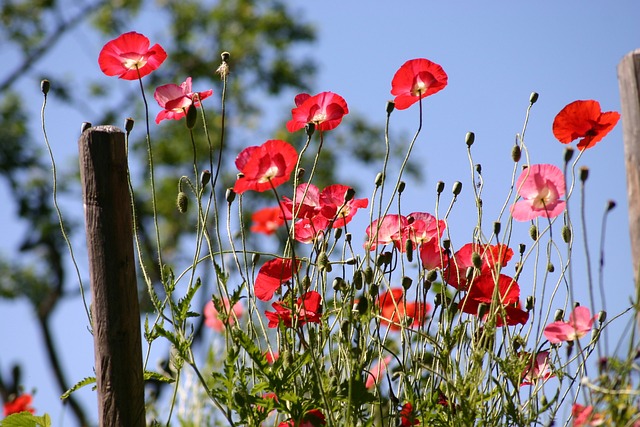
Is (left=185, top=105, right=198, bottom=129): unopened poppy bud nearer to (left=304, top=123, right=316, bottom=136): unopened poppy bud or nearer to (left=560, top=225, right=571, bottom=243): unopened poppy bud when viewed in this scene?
(left=304, top=123, right=316, bottom=136): unopened poppy bud

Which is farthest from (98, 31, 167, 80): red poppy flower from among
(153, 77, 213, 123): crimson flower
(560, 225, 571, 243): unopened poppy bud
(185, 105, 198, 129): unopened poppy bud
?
(560, 225, 571, 243): unopened poppy bud

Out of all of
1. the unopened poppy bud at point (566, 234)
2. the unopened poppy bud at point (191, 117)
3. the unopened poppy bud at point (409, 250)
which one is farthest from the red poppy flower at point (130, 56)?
the unopened poppy bud at point (566, 234)

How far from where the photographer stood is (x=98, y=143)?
166 cm

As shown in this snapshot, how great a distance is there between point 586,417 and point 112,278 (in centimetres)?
84

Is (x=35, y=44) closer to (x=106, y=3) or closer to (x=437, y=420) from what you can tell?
(x=106, y=3)

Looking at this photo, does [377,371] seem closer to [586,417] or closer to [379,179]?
[379,179]

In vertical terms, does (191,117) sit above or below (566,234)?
above

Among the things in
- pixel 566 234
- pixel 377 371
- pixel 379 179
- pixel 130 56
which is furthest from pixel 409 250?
pixel 130 56

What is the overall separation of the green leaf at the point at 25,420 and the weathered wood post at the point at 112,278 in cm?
17

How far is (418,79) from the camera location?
169 centimetres

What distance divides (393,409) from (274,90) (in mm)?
8537

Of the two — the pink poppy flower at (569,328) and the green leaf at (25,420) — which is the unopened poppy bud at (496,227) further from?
the green leaf at (25,420)

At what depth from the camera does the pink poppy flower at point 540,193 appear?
1.54 meters

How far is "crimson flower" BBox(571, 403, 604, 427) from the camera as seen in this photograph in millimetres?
1195
